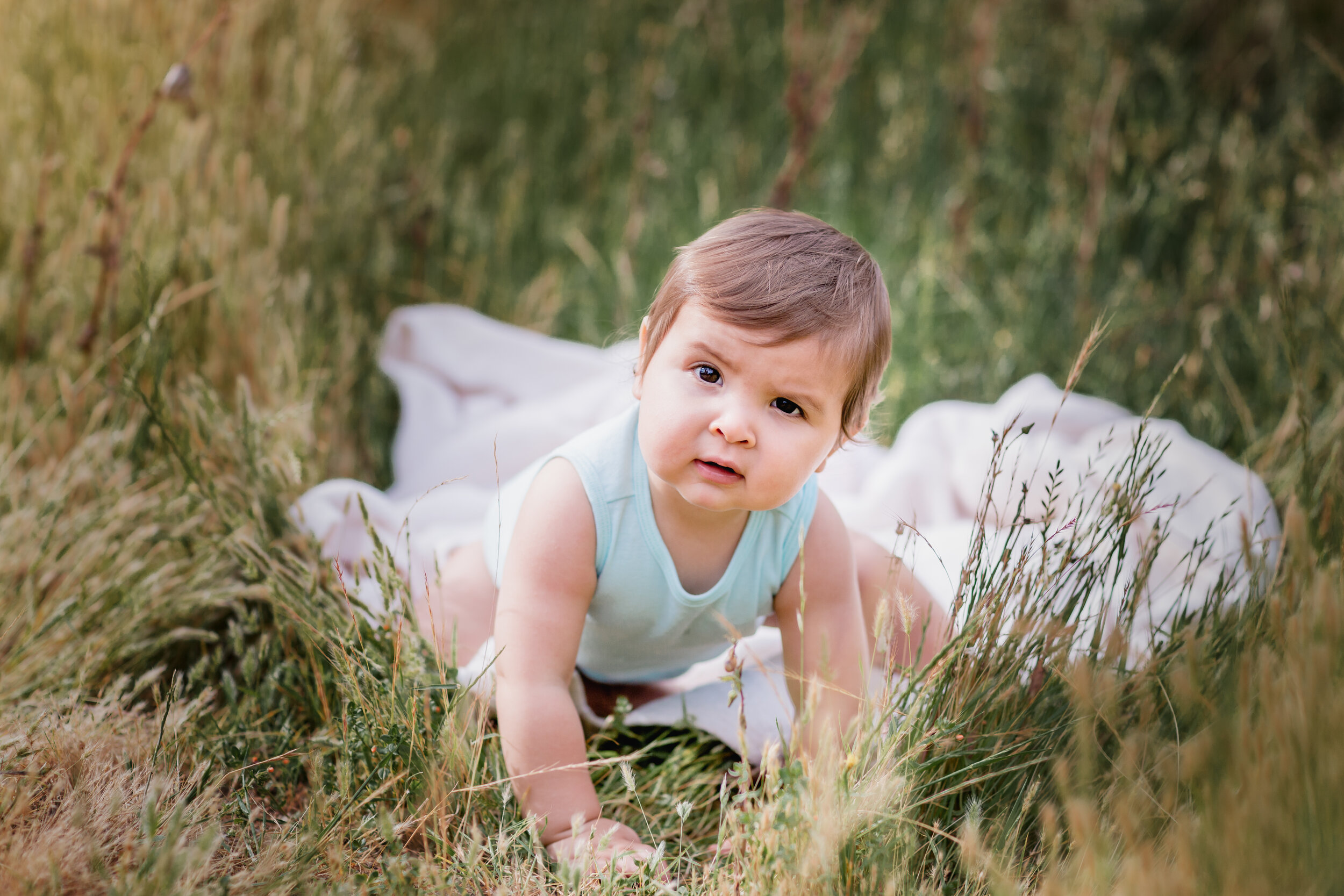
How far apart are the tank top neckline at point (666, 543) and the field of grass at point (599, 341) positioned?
0.97ft

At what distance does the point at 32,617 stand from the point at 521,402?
166 centimetres

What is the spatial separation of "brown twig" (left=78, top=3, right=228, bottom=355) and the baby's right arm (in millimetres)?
1293

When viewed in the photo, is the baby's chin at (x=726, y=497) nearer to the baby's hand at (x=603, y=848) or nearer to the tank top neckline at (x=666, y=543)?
the tank top neckline at (x=666, y=543)

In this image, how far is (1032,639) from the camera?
60.1 inches

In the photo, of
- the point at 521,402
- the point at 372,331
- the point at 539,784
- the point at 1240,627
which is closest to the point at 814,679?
the point at 539,784

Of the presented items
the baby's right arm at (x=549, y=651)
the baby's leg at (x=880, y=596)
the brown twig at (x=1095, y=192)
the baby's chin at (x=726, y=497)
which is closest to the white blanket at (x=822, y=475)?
the baby's leg at (x=880, y=596)

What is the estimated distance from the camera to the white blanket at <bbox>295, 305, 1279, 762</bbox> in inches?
87.0

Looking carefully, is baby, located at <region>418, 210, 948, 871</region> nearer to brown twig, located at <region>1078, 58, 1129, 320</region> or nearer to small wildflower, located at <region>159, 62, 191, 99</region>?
small wildflower, located at <region>159, 62, 191, 99</region>

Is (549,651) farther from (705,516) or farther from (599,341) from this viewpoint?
(599,341)

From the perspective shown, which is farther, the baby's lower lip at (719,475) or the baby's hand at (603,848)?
the baby's lower lip at (719,475)

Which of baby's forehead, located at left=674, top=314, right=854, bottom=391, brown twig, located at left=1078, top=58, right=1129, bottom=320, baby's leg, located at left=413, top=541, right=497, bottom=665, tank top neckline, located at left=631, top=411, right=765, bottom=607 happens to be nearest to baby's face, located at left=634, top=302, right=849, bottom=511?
baby's forehead, located at left=674, top=314, right=854, bottom=391

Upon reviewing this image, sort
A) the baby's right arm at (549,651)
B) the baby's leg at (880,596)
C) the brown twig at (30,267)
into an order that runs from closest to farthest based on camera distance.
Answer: the baby's right arm at (549,651), the baby's leg at (880,596), the brown twig at (30,267)

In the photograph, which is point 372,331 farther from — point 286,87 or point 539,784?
point 539,784

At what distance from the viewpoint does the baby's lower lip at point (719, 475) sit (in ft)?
5.10
